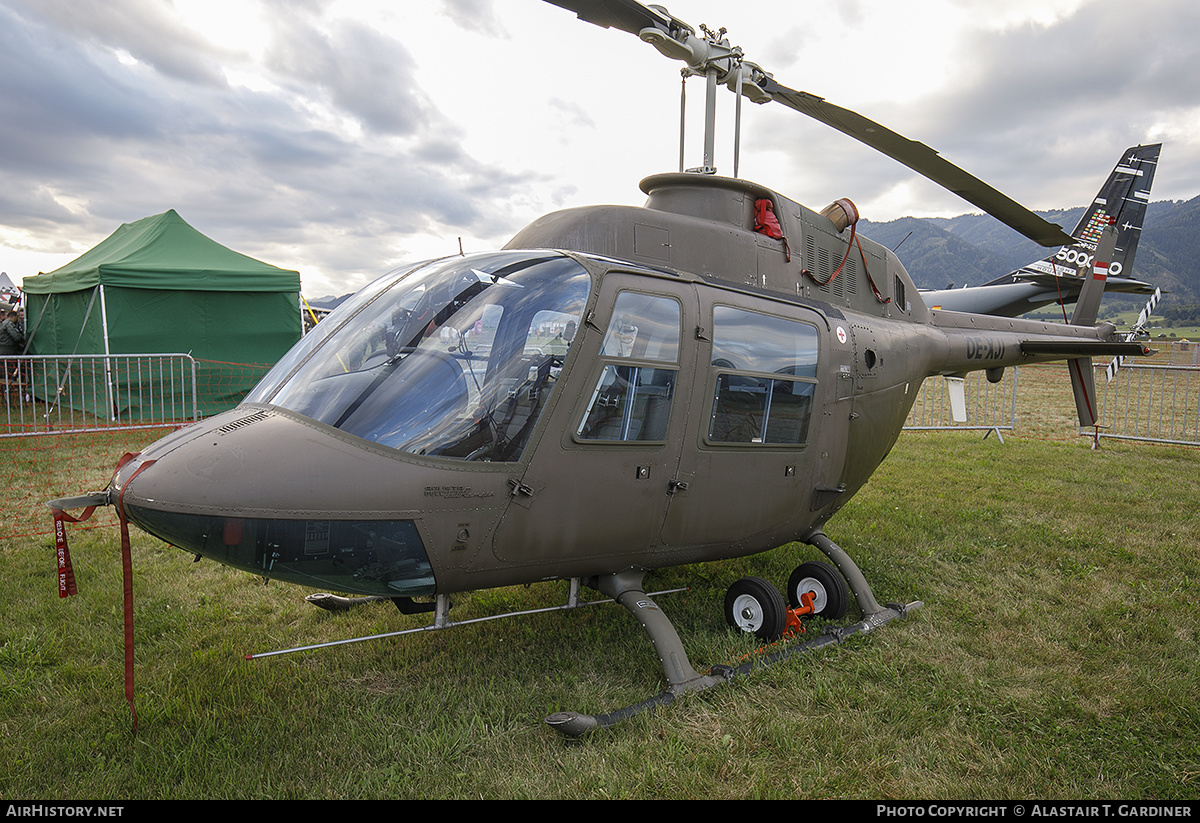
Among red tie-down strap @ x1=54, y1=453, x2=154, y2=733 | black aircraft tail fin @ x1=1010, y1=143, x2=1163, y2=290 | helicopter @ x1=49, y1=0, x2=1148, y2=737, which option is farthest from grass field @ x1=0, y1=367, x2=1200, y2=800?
black aircraft tail fin @ x1=1010, y1=143, x2=1163, y2=290

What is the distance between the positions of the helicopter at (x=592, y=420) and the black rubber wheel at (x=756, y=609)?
0.02 meters

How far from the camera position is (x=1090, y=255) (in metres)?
10.1

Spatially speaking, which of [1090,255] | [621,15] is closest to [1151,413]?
[1090,255]

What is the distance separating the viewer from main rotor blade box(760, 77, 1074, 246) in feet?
15.9

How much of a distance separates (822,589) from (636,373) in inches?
89.8

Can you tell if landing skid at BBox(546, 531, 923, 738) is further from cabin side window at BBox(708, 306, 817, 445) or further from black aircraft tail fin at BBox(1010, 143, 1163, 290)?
black aircraft tail fin at BBox(1010, 143, 1163, 290)

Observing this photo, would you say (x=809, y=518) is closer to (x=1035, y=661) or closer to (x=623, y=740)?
(x=1035, y=661)

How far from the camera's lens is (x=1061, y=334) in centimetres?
759

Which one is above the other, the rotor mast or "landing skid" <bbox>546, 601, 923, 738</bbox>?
the rotor mast

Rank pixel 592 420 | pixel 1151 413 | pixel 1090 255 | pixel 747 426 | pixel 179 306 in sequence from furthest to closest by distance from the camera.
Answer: pixel 1151 413
pixel 179 306
pixel 1090 255
pixel 747 426
pixel 592 420

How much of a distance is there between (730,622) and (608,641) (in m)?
0.80

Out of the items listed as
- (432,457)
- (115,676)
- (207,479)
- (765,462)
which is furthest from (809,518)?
(115,676)

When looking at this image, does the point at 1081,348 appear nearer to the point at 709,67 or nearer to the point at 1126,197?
the point at 709,67

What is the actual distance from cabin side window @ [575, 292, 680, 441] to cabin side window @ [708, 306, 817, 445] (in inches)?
13.3
